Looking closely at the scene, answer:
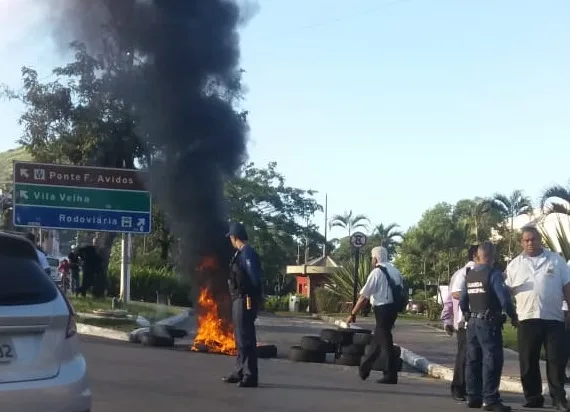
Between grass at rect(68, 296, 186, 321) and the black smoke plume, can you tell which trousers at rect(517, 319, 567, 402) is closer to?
the black smoke plume

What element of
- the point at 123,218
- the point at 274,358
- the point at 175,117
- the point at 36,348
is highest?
the point at 175,117

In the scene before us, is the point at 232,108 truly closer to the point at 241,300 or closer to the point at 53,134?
the point at 241,300

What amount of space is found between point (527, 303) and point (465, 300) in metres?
0.61

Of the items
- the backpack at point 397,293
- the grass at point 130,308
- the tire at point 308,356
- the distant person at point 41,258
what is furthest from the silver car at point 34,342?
the grass at point 130,308

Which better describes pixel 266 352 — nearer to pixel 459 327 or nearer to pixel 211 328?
pixel 211 328

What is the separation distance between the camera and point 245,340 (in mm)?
9750

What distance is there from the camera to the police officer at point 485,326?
858cm

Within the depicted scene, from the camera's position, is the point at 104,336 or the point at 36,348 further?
the point at 104,336

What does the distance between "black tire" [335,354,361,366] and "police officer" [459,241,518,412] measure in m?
3.51

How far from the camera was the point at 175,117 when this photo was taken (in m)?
14.6

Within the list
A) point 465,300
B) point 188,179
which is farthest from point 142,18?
point 465,300

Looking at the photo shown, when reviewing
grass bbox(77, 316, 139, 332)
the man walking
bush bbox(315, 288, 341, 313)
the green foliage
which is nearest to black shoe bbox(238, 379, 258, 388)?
the man walking

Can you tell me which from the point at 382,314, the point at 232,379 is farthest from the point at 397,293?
the point at 232,379

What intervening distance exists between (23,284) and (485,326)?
497 cm
